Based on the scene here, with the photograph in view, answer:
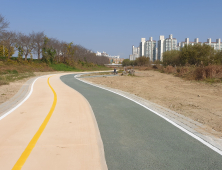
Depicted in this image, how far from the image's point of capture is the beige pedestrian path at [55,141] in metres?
3.78

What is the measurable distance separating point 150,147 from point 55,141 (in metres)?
2.18

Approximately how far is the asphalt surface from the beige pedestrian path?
310 mm

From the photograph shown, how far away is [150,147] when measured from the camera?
451 centimetres

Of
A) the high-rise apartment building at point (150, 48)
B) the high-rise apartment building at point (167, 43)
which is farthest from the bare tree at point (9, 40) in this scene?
the high-rise apartment building at point (150, 48)

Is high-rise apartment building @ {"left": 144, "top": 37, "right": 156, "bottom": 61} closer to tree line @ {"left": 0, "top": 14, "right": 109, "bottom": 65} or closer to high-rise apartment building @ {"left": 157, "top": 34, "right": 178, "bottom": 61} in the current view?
high-rise apartment building @ {"left": 157, "top": 34, "right": 178, "bottom": 61}

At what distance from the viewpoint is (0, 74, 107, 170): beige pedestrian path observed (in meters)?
3.78

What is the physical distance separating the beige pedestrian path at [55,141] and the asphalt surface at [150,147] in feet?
1.02

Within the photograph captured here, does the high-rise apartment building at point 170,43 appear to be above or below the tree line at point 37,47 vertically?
above

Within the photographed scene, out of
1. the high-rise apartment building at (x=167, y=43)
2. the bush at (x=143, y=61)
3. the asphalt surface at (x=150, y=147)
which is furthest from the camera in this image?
the high-rise apartment building at (x=167, y=43)

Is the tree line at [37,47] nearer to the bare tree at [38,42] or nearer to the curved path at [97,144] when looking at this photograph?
the bare tree at [38,42]

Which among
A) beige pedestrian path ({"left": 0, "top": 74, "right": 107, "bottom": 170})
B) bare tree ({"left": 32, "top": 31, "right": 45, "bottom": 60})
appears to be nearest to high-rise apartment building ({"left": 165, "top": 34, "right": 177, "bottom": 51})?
bare tree ({"left": 32, "top": 31, "right": 45, "bottom": 60})

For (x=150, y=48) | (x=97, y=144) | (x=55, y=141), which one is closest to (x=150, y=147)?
(x=97, y=144)

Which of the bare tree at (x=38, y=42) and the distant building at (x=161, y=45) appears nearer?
the bare tree at (x=38, y=42)

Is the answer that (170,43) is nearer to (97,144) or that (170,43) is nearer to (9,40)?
(9,40)
